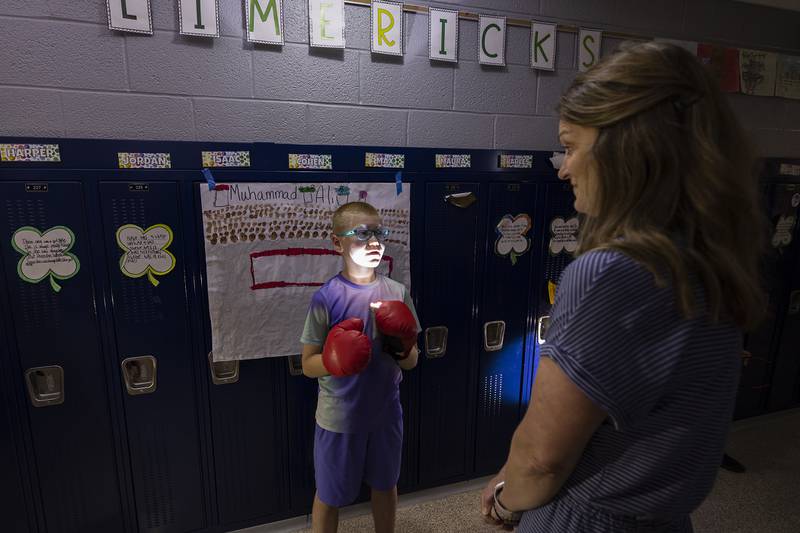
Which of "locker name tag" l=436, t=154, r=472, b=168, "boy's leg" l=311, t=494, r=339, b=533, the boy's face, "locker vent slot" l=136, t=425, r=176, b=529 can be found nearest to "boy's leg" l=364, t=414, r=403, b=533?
"boy's leg" l=311, t=494, r=339, b=533

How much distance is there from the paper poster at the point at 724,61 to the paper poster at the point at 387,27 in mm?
1783

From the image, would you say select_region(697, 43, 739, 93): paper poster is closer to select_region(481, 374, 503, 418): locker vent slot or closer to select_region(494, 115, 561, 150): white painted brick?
select_region(494, 115, 561, 150): white painted brick

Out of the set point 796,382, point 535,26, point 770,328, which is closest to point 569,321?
point 535,26

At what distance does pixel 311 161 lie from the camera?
6.73 feet

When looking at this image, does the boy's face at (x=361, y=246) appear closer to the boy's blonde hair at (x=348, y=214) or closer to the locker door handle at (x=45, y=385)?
the boy's blonde hair at (x=348, y=214)

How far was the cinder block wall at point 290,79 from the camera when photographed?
178cm

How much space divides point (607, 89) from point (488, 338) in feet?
6.18

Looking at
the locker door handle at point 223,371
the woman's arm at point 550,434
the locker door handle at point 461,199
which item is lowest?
the locker door handle at point 223,371

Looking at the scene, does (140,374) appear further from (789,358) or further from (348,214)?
(789,358)

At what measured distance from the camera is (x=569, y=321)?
74 centimetres

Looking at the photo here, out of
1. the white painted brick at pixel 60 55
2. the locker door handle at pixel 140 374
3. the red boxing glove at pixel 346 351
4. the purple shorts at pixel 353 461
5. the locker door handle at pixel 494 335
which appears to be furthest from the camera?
the locker door handle at pixel 494 335

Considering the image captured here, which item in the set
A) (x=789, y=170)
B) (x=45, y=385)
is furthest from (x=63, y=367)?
(x=789, y=170)

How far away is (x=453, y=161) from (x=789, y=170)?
91.6 inches

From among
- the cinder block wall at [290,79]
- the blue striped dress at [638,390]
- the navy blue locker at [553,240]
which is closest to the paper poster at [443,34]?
the cinder block wall at [290,79]
